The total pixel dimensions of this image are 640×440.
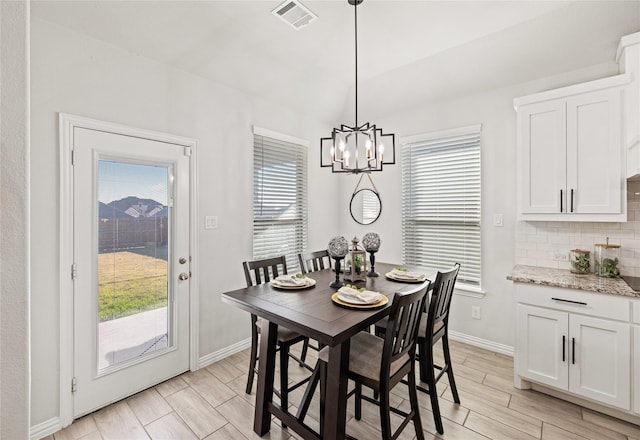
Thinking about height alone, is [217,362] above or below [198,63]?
below

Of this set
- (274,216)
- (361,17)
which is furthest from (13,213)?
(274,216)

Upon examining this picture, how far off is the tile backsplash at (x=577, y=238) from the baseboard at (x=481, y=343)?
0.91m

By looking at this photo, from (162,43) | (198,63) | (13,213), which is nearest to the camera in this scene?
(13,213)

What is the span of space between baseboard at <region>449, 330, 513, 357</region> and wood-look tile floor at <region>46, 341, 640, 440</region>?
0.45 m

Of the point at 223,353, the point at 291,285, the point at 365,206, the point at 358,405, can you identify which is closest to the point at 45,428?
the point at 223,353

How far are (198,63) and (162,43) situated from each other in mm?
329

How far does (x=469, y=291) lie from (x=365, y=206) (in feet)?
5.50

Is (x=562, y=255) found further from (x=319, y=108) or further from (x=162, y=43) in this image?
(x=162, y=43)

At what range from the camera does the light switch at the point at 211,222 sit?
2.82 m

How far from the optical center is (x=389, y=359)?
1.57 meters

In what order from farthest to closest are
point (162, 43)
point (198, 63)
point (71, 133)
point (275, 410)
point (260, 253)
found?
point (260, 253), point (198, 63), point (162, 43), point (71, 133), point (275, 410)

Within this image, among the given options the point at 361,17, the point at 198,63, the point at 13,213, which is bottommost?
the point at 13,213

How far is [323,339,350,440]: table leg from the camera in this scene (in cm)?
153

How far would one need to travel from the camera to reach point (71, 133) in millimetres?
2029
